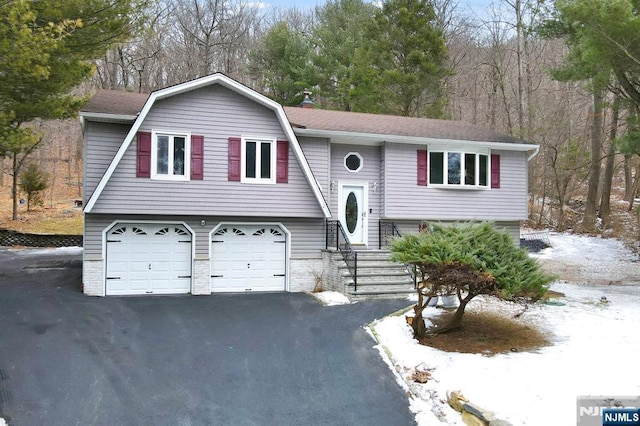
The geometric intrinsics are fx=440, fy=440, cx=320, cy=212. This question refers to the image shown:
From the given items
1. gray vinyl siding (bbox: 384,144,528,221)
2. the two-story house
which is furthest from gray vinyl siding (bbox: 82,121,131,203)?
gray vinyl siding (bbox: 384,144,528,221)

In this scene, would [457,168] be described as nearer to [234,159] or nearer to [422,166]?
[422,166]

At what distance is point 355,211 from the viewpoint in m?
13.7

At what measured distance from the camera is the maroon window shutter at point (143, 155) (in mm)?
10906

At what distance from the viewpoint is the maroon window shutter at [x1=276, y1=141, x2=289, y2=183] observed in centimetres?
1193

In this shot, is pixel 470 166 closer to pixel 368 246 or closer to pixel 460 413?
pixel 368 246

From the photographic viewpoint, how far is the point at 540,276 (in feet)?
23.3

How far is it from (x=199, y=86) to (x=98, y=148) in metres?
3.01

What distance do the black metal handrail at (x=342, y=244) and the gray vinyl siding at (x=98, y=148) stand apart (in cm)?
617

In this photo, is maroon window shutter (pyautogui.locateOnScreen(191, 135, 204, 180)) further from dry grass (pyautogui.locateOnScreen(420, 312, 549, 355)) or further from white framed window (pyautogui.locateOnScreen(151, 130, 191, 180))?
dry grass (pyautogui.locateOnScreen(420, 312, 549, 355))

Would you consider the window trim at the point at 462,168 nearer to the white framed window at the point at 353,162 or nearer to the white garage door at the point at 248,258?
the white framed window at the point at 353,162

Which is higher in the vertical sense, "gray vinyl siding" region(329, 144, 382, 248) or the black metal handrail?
"gray vinyl siding" region(329, 144, 382, 248)

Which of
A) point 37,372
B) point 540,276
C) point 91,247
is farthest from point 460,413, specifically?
point 91,247

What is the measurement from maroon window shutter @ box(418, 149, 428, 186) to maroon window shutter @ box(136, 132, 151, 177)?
310 inches

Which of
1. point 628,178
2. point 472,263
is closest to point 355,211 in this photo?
point 472,263
